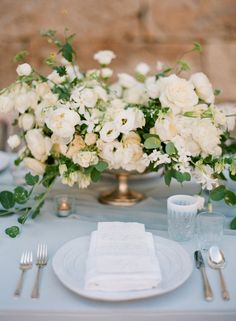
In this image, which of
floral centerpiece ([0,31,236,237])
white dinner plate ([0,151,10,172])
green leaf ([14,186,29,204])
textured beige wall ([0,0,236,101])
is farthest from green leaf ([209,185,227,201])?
textured beige wall ([0,0,236,101])

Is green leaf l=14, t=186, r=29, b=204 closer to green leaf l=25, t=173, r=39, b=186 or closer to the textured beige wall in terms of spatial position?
green leaf l=25, t=173, r=39, b=186

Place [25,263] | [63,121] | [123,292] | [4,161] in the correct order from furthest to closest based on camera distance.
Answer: [4,161]
[63,121]
[25,263]
[123,292]

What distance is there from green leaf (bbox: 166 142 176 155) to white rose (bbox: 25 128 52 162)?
1.04ft

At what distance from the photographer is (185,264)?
0.93m

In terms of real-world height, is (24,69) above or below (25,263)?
above

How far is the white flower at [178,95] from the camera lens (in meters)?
1.16

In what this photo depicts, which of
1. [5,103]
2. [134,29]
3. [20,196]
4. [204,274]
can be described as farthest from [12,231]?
[134,29]

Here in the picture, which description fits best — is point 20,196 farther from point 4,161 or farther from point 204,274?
point 204,274

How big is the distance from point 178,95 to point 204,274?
1.50ft

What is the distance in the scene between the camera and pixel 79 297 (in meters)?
0.85

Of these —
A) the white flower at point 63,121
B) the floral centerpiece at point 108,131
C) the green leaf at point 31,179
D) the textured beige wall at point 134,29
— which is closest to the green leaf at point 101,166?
the floral centerpiece at point 108,131

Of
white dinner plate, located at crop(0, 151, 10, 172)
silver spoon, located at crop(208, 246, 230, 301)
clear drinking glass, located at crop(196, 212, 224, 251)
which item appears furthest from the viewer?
white dinner plate, located at crop(0, 151, 10, 172)

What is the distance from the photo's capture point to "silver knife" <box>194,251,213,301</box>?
850 millimetres

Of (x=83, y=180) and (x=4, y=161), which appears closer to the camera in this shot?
(x=83, y=180)
